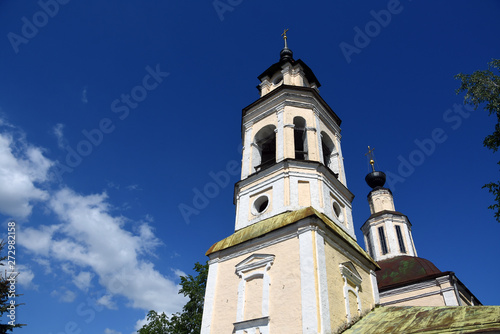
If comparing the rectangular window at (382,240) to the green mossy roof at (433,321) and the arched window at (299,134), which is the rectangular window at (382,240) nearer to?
the arched window at (299,134)

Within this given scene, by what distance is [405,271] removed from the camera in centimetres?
1900

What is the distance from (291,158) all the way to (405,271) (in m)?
11.6

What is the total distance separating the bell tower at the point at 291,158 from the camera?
38.1 ft

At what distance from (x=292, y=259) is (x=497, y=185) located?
5377mm

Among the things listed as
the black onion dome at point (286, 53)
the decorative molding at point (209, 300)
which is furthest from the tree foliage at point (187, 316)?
the black onion dome at point (286, 53)

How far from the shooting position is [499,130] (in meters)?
8.53

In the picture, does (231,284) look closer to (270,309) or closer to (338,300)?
(270,309)

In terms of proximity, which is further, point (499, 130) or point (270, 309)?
point (270, 309)

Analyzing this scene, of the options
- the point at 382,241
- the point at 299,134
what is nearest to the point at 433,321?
the point at 299,134

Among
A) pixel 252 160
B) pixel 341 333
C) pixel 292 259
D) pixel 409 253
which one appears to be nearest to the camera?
pixel 341 333

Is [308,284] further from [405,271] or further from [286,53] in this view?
[286,53]

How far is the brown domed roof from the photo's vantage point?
18.0 meters

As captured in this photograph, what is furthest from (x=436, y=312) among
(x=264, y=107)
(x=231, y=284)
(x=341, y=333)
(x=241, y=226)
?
(x=264, y=107)

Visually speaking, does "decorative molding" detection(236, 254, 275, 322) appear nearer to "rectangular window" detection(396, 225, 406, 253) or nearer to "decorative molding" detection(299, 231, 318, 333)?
"decorative molding" detection(299, 231, 318, 333)
